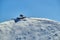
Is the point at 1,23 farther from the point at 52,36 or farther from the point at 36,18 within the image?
the point at 52,36

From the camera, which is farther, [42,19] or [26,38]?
[42,19]

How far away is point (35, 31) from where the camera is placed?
7379 mm

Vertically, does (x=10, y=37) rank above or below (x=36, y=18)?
below

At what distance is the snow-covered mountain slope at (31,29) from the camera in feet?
23.4

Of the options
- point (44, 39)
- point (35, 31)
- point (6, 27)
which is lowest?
point (44, 39)

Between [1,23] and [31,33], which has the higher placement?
[1,23]

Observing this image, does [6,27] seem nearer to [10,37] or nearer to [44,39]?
[10,37]

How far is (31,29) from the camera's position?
7418 millimetres

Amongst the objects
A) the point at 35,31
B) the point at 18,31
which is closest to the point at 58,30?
the point at 35,31

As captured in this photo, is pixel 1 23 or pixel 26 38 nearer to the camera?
pixel 26 38

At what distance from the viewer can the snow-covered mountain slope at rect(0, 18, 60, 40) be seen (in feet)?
23.4

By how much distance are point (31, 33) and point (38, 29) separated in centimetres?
36

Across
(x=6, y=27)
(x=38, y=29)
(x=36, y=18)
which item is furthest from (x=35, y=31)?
(x=6, y=27)

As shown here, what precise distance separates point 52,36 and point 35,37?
A: 680 millimetres
